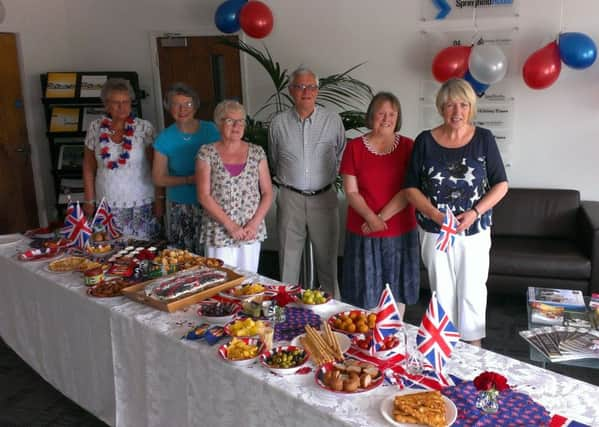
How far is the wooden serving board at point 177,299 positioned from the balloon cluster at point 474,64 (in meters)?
2.31

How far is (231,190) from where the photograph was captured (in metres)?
2.71

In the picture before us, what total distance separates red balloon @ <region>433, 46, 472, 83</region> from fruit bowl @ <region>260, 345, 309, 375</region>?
274 centimetres

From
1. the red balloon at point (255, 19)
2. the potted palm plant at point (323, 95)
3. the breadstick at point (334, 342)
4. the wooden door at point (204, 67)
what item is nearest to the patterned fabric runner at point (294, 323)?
the breadstick at point (334, 342)

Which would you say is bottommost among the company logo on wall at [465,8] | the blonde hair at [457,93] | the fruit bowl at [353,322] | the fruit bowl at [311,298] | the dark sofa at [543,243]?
the dark sofa at [543,243]

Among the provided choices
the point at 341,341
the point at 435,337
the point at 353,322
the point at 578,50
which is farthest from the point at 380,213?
the point at 578,50

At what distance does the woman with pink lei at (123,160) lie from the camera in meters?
3.07

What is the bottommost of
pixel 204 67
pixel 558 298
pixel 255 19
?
pixel 558 298

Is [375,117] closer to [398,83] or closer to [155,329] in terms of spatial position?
[155,329]

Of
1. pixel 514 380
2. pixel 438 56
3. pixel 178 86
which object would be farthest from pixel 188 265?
pixel 438 56

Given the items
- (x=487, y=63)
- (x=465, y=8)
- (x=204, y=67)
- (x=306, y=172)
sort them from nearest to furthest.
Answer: (x=306, y=172), (x=487, y=63), (x=465, y=8), (x=204, y=67)

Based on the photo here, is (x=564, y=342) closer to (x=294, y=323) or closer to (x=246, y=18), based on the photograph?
(x=294, y=323)

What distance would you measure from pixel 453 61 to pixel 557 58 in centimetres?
65

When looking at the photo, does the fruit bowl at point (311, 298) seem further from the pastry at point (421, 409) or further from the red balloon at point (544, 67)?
the red balloon at point (544, 67)

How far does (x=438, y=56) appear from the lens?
392 centimetres
